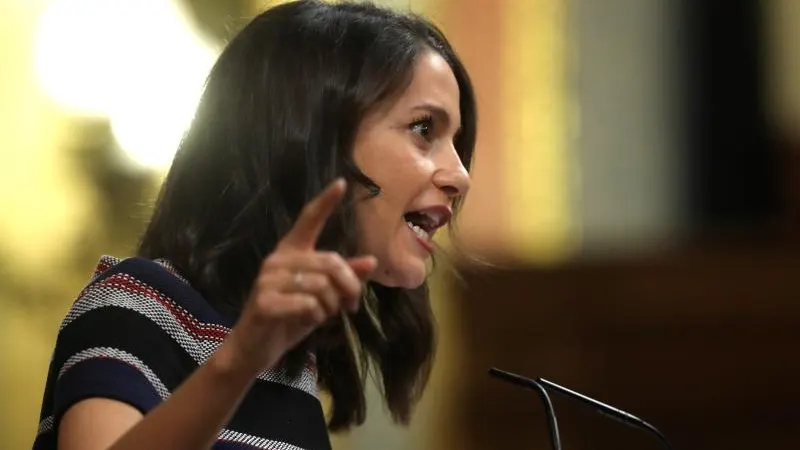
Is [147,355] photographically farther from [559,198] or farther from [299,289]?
[559,198]

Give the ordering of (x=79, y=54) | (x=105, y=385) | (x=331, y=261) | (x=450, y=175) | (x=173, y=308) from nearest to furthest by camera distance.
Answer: (x=331, y=261) → (x=105, y=385) → (x=173, y=308) → (x=450, y=175) → (x=79, y=54)

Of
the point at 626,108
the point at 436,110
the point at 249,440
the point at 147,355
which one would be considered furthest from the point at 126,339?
the point at 626,108

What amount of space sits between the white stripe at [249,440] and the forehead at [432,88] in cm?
29

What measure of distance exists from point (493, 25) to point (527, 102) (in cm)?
18

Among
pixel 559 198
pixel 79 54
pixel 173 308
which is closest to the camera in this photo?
pixel 173 308

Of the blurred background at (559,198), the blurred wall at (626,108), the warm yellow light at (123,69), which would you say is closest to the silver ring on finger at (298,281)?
the blurred background at (559,198)

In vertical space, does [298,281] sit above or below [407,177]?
below

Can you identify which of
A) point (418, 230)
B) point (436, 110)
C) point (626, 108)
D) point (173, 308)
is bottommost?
point (173, 308)

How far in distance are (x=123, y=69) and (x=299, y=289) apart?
185cm

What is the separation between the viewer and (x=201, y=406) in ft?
2.16

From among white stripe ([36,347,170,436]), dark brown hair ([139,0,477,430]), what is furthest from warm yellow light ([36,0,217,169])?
white stripe ([36,347,170,436])

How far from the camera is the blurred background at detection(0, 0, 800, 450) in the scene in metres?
2.32

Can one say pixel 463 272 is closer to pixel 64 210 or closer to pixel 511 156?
pixel 511 156

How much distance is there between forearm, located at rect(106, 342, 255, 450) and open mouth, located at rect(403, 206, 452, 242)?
13.0 inches
